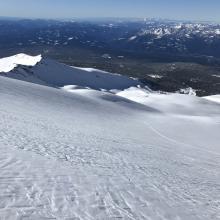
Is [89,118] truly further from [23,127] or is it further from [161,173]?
[161,173]

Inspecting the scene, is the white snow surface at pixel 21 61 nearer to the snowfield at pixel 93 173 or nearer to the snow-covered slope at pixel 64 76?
the snow-covered slope at pixel 64 76

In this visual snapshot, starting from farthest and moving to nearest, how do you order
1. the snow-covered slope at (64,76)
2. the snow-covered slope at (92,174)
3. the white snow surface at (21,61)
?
the white snow surface at (21,61) → the snow-covered slope at (64,76) → the snow-covered slope at (92,174)

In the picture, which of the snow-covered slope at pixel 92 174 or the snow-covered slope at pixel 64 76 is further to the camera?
the snow-covered slope at pixel 64 76

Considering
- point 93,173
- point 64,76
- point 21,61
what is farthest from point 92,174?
point 21,61

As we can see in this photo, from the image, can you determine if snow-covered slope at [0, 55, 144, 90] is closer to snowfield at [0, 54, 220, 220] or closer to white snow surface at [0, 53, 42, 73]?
white snow surface at [0, 53, 42, 73]

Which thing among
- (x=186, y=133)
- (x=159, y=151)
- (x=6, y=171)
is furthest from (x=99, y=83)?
(x=6, y=171)

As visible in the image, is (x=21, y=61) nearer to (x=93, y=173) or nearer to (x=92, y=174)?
(x=93, y=173)

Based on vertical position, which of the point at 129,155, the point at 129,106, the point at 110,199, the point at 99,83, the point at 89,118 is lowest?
the point at 99,83

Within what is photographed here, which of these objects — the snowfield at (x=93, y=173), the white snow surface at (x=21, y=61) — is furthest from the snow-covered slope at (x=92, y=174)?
the white snow surface at (x=21, y=61)
